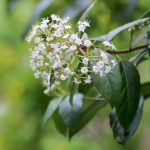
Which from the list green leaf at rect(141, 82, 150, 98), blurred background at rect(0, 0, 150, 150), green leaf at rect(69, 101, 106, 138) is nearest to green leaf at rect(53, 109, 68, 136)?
green leaf at rect(69, 101, 106, 138)

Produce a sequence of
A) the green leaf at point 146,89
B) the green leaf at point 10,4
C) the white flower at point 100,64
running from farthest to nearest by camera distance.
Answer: the green leaf at point 10,4 → the green leaf at point 146,89 → the white flower at point 100,64

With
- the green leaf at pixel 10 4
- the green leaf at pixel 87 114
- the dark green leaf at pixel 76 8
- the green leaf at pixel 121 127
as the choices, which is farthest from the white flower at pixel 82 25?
the green leaf at pixel 10 4

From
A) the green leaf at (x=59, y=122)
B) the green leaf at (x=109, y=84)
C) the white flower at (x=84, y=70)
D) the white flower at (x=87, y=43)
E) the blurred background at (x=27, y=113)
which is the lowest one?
the blurred background at (x=27, y=113)

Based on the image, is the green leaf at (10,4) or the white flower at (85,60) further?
the green leaf at (10,4)

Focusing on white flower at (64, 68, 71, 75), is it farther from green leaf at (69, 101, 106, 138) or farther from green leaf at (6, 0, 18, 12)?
green leaf at (6, 0, 18, 12)

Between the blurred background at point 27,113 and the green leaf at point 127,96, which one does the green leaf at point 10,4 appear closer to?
the blurred background at point 27,113

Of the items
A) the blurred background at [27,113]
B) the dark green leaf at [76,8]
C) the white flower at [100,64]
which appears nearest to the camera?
the white flower at [100,64]
